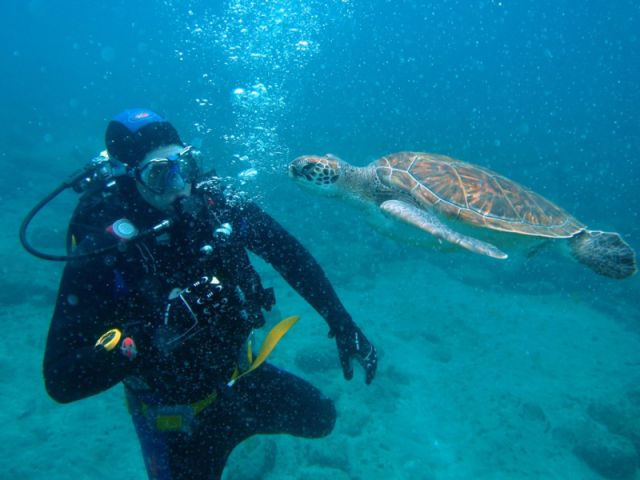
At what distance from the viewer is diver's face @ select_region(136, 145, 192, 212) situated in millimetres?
2443

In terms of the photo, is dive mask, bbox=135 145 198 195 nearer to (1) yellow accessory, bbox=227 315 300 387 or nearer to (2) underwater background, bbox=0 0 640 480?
(1) yellow accessory, bbox=227 315 300 387

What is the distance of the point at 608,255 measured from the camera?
407cm

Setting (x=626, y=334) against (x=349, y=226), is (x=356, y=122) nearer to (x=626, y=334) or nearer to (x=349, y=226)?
(x=349, y=226)

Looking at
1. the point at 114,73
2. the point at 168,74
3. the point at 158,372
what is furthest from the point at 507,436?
the point at 114,73

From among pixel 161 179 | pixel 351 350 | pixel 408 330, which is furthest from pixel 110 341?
pixel 408 330

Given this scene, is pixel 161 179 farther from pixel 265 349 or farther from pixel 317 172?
pixel 317 172

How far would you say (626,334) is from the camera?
10.4 meters

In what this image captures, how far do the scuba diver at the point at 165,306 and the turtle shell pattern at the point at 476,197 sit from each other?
2311 mm

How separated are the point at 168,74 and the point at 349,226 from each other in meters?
56.0

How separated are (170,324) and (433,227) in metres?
2.82

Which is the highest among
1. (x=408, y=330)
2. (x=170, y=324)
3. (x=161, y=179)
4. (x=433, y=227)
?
(x=161, y=179)

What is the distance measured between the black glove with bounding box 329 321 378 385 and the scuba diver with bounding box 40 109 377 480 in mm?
25

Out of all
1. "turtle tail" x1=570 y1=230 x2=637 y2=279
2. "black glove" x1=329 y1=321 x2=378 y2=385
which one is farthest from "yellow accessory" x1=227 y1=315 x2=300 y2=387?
"turtle tail" x1=570 y1=230 x2=637 y2=279

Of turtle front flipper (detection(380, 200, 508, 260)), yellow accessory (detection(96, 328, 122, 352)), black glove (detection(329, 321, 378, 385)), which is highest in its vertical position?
turtle front flipper (detection(380, 200, 508, 260))
